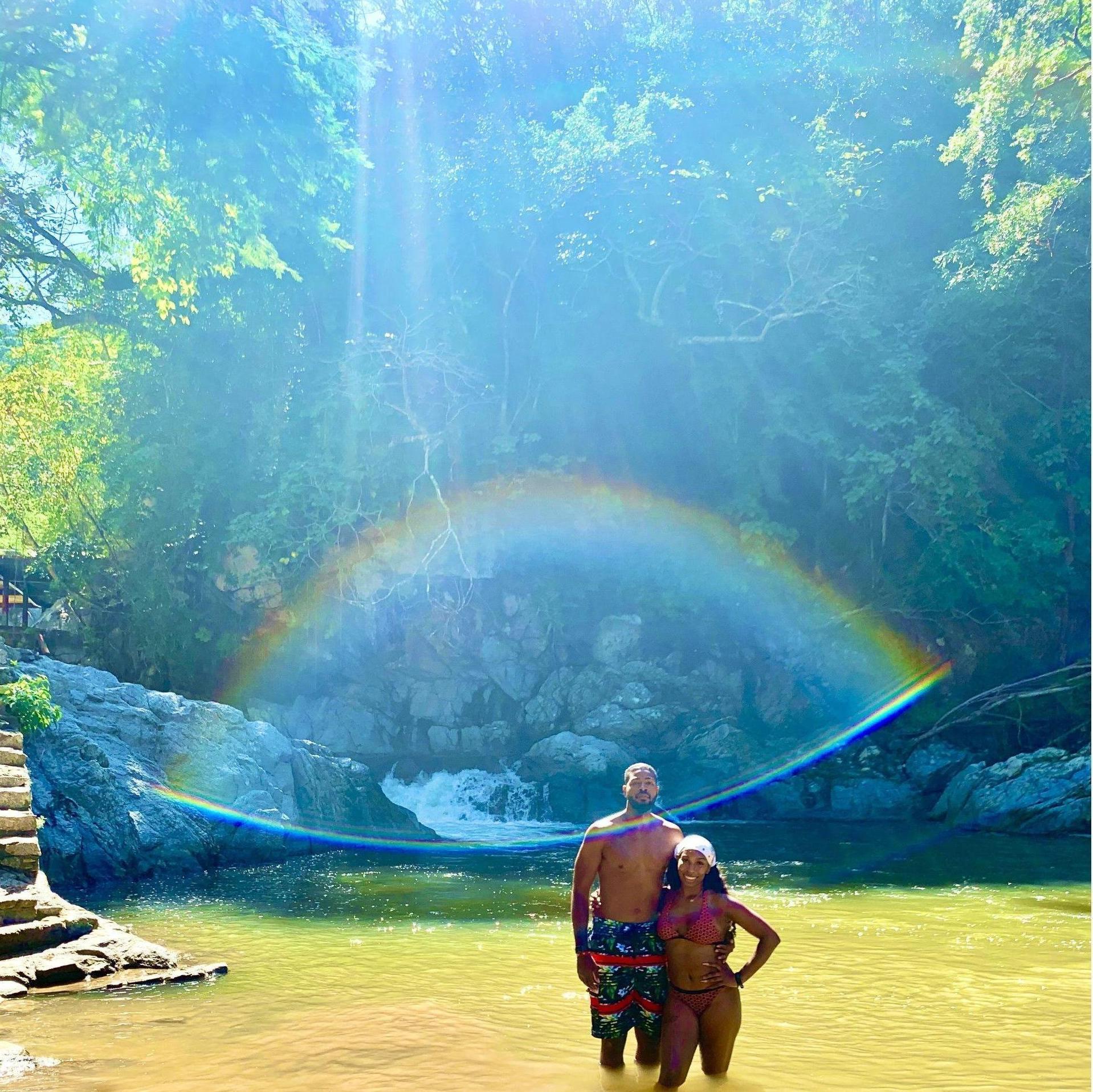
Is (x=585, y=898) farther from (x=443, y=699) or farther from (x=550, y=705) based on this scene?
(x=443, y=699)

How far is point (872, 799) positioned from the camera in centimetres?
1947

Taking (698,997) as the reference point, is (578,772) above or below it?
above

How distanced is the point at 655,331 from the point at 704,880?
19095mm

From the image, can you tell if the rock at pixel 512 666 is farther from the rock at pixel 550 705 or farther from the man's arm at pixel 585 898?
the man's arm at pixel 585 898

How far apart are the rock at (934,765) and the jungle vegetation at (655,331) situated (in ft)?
9.98

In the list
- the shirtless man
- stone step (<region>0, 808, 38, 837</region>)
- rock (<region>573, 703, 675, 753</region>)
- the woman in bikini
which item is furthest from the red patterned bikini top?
rock (<region>573, 703, 675, 753</region>)

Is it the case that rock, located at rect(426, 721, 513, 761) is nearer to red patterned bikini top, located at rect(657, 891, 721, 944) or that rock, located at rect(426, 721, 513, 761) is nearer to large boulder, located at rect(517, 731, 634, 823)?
large boulder, located at rect(517, 731, 634, 823)

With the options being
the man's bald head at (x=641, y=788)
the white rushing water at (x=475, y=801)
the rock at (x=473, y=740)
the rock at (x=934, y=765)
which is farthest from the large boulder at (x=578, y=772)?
the man's bald head at (x=641, y=788)

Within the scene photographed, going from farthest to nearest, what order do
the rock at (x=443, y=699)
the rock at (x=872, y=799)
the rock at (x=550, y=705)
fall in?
the rock at (x=443, y=699) < the rock at (x=550, y=705) < the rock at (x=872, y=799)

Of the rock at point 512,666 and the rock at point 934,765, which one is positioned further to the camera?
the rock at point 512,666

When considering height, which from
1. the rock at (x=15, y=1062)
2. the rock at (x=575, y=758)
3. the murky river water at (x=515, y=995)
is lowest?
the rock at (x=15, y=1062)

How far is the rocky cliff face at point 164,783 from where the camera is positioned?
39.0 feet

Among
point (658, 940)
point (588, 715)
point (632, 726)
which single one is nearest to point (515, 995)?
point (658, 940)

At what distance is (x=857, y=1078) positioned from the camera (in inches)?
211
